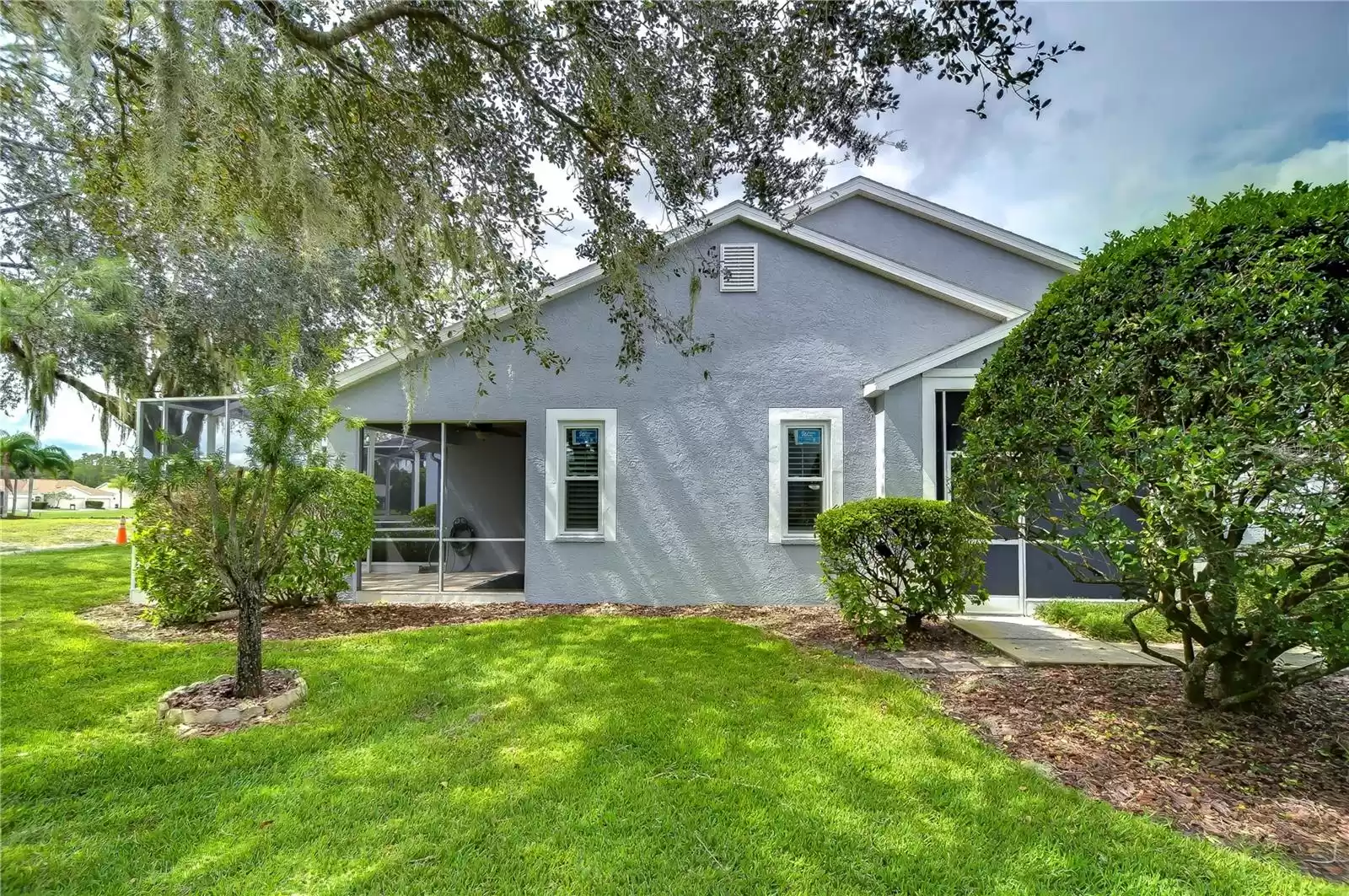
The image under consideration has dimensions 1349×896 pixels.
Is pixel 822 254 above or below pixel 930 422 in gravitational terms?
above

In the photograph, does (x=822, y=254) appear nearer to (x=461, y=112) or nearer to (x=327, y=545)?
(x=461, y=112)

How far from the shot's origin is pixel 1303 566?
9.87ft

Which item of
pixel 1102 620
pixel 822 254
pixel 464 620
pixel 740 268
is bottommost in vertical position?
pixel 464 620

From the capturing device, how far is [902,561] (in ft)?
20.1

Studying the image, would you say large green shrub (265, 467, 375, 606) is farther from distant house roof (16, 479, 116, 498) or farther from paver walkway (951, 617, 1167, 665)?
distant house roof (16, 479, 116, 498)

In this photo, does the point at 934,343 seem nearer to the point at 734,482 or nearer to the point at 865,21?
the point at 734,482

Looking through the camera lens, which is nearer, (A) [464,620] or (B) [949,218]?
(A) [464,620]

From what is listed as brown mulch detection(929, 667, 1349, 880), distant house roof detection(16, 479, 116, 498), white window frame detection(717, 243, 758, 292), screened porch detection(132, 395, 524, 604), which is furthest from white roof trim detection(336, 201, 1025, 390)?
distant house roof detection(16, 479, 116, 498)

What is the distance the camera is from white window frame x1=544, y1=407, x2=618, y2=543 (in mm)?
8117

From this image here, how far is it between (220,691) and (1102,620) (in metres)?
8.47

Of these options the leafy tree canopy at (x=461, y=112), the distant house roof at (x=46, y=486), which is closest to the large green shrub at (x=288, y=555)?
the leafy tree canopy at (x=461, y=112)

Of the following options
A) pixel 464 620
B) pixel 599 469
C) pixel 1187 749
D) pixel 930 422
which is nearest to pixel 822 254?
pixel 930 422

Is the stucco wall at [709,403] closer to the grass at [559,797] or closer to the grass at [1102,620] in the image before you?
the grass at [1102,620]

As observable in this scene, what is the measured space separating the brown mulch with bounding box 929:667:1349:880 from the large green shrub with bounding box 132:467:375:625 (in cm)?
693
